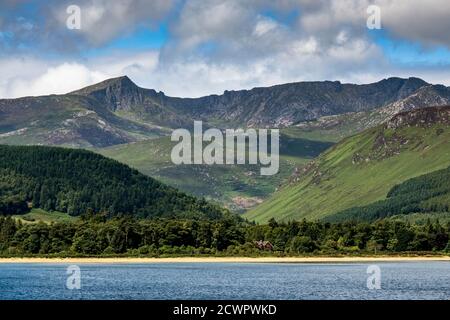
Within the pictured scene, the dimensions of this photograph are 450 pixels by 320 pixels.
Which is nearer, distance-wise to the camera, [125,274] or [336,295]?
[336,295]

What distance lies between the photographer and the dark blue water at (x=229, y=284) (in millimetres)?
118625

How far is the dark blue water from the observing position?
118625mm

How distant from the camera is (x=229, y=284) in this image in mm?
140750
